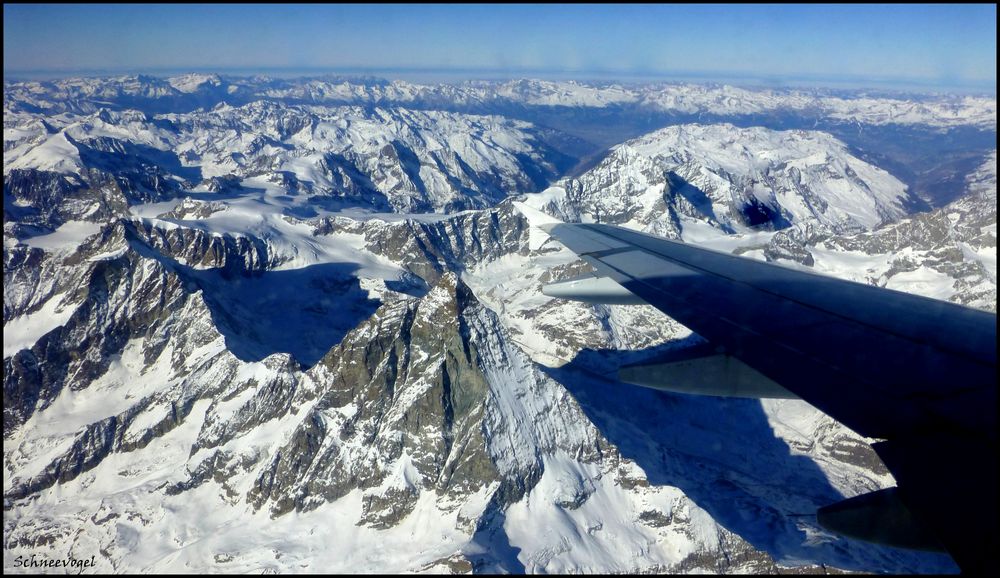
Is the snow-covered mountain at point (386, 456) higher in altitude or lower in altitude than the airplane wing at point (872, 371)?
lower

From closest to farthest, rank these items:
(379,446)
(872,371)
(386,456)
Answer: (872,371), (386,456), (379,446)

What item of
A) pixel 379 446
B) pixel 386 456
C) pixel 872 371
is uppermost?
pixel 872 371

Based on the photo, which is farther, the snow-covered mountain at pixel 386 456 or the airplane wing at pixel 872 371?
the snow-covered mountain at pixel 386 456

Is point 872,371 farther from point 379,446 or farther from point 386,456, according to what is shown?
point 379,446

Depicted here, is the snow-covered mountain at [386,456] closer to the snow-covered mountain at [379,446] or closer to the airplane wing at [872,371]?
the snow-covered mountain at [379,446]

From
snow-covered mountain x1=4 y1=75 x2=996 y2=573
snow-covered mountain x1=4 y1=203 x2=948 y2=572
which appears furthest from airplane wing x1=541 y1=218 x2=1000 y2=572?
snow-covered mountain x1=4 y1=203 x2=948 y2=572

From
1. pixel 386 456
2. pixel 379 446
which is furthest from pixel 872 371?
pixel 379 446

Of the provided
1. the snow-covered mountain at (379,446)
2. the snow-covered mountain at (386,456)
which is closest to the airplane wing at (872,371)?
the snow-covered mountain at (379,446)

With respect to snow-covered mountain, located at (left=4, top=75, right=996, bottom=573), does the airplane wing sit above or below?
above

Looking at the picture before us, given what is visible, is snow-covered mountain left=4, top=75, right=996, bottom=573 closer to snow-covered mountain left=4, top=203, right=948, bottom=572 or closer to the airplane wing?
snow-covered mountain left=4, top=203, right=948, bottom=572
